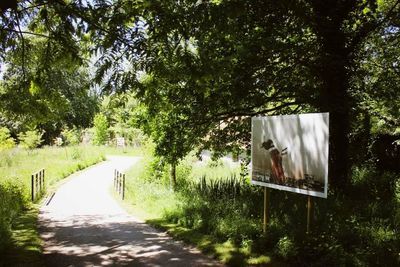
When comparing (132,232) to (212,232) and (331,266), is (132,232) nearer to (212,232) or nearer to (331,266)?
(212,232)

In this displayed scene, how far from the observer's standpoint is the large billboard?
6.56 meters

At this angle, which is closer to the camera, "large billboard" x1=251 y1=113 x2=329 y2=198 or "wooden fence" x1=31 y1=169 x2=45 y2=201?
"large billboard" x1=251 y1=113 x2=329 y2=198

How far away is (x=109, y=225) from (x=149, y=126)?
11.7ft

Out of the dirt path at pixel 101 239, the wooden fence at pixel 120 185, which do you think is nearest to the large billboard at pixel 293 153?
the dirt path at pixel 101 239

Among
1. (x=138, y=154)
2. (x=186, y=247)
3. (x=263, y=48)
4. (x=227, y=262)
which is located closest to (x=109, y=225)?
(x=186, y=247)

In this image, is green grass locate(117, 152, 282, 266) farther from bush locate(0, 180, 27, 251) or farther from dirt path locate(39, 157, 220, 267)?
bush locate(0, 180, 27, 251)

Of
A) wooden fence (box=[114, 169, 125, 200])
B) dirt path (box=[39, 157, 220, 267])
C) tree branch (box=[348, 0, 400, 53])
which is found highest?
tree branch (box=[348, 0, 400, 53])

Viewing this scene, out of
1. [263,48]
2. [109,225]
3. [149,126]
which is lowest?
[109,225]

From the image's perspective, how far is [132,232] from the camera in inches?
387

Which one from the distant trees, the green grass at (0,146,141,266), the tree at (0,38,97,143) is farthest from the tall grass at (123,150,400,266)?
the tree at (0,38,97,143)

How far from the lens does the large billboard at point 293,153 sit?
258 inches

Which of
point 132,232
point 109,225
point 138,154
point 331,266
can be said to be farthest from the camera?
point 138,154

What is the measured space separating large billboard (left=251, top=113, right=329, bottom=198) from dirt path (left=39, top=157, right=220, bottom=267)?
79.8 inches

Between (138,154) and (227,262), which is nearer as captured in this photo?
(227,262)
